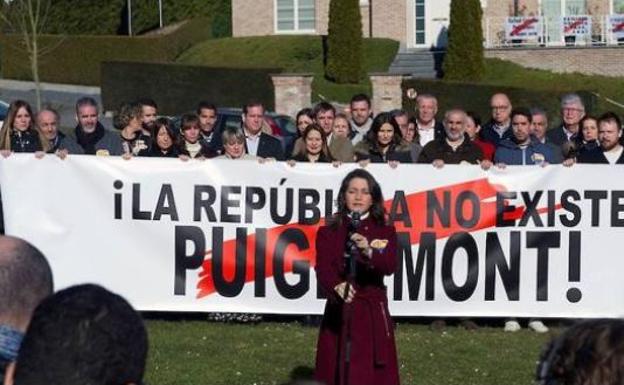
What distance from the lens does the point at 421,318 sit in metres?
12.5

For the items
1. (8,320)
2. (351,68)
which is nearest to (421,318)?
(8,320)

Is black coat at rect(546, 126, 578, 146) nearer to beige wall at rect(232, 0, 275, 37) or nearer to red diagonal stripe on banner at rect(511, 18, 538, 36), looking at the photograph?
red diagonal stripe on banner at rect(511, 18, 538, 36)

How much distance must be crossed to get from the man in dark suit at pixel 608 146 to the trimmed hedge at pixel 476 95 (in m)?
20.7

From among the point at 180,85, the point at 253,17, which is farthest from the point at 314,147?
the point at 253,17

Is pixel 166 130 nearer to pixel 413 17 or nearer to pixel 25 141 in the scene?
pixel 25 141

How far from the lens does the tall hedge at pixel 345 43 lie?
39.9 m

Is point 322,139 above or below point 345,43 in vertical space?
below

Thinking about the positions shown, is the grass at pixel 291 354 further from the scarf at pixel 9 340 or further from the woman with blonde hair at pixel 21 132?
the scarf at pixel 9 340

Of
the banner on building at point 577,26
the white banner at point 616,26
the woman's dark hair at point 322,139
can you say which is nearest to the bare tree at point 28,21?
the banner on building at point 577,26

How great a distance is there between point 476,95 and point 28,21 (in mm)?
16078

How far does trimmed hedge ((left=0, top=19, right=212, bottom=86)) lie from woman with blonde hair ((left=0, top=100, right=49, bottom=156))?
3280 centimetres

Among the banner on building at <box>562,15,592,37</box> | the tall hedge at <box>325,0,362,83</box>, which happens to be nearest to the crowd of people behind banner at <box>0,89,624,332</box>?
the tall hedge at <box>325,0,362,83</box>

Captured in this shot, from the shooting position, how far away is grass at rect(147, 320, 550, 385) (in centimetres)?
1030

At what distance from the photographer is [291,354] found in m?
11.0
